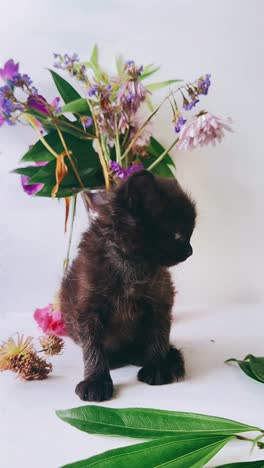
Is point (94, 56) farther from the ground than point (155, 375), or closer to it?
farther from the ground

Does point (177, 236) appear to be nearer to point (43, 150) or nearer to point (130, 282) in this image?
point (130, 282)

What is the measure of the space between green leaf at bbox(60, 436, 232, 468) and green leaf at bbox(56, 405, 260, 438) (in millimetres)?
33

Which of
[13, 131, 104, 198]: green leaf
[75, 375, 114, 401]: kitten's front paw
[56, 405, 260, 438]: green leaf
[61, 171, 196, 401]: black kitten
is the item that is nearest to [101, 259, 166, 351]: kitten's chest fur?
[61, 171, 196, 401]: black kitten

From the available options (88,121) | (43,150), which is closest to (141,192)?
(88,121)

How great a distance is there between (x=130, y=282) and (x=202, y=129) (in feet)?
1.27

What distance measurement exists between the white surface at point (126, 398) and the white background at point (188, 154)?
10cm

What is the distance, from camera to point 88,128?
1289mm

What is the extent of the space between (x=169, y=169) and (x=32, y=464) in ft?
2.98

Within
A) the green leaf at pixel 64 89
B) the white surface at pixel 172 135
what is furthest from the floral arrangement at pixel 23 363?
the green leaf at pixel 64 89

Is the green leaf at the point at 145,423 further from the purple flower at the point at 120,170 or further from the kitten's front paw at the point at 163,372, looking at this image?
the purple flower at the point at 120,170

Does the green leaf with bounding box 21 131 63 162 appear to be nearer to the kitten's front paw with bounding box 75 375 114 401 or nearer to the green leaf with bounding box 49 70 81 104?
the green leaf with bounding box 49 70 81 104

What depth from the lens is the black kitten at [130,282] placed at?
84cm

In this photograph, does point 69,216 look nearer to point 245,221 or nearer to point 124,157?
point 124,157

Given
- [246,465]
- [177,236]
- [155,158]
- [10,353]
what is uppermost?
[155,158]
